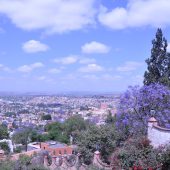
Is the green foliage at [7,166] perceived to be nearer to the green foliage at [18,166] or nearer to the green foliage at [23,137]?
the green foliage at [18,166]

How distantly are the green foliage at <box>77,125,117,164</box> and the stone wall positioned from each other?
6.85 metres

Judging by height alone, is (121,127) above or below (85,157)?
above

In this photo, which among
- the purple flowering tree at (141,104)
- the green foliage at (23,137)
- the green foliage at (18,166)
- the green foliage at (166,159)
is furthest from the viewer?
the green foliage at (23,137)

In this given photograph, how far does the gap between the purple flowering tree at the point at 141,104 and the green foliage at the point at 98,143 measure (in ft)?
2.99

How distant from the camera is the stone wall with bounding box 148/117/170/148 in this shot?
14484 millimetres

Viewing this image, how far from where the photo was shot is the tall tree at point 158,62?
25875 millimetres

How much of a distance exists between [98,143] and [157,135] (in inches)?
304

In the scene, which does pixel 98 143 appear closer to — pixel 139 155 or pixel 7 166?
pixel 7 166

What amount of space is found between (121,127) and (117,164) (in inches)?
308

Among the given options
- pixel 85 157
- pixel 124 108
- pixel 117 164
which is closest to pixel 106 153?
pixel 85 157

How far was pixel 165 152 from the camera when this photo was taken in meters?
13.5

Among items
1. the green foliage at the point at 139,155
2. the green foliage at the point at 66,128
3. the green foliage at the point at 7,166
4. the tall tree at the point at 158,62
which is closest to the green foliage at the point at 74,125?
the green foliage at the point at 66,128

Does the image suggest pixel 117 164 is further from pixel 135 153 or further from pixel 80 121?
pixel 80 121

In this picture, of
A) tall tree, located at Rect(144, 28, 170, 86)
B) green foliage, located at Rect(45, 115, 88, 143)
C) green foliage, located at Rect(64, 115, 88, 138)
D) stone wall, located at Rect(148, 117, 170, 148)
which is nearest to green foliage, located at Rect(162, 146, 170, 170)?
stone wall, located at Rect(148, 117, 170, 148)
